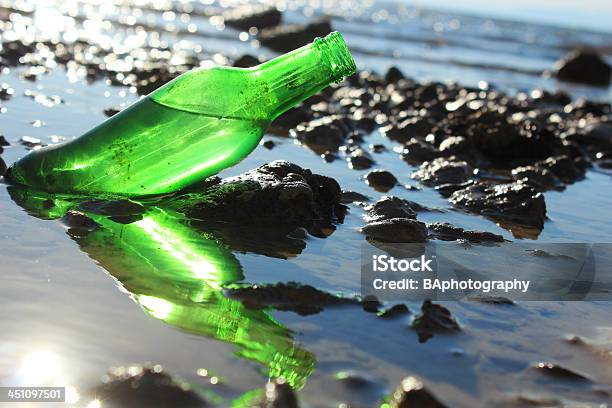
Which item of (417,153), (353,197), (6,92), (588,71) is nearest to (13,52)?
(6,92)

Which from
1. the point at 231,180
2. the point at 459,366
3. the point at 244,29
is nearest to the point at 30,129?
the point at 231,180

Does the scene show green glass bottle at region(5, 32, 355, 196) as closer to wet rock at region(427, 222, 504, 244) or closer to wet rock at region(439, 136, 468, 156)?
wet rock at region(427, 222, 504, 244)

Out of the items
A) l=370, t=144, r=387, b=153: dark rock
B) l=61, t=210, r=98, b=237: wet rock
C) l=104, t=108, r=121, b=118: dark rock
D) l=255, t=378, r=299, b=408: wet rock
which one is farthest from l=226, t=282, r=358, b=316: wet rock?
l=104, t=108, r=121, b=118: dark rock

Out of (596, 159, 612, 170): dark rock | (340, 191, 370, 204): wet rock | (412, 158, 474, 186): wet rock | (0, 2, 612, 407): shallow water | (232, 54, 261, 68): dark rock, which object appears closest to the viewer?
(0, 2, 612, 407): shallow water

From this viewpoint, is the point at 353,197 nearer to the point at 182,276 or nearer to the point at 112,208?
the point at 112,208

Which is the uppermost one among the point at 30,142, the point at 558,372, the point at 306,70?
the point at 306,70

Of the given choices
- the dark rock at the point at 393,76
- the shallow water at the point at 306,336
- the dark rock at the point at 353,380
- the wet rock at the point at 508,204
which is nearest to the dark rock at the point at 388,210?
the shallow water at the point at 306,336
